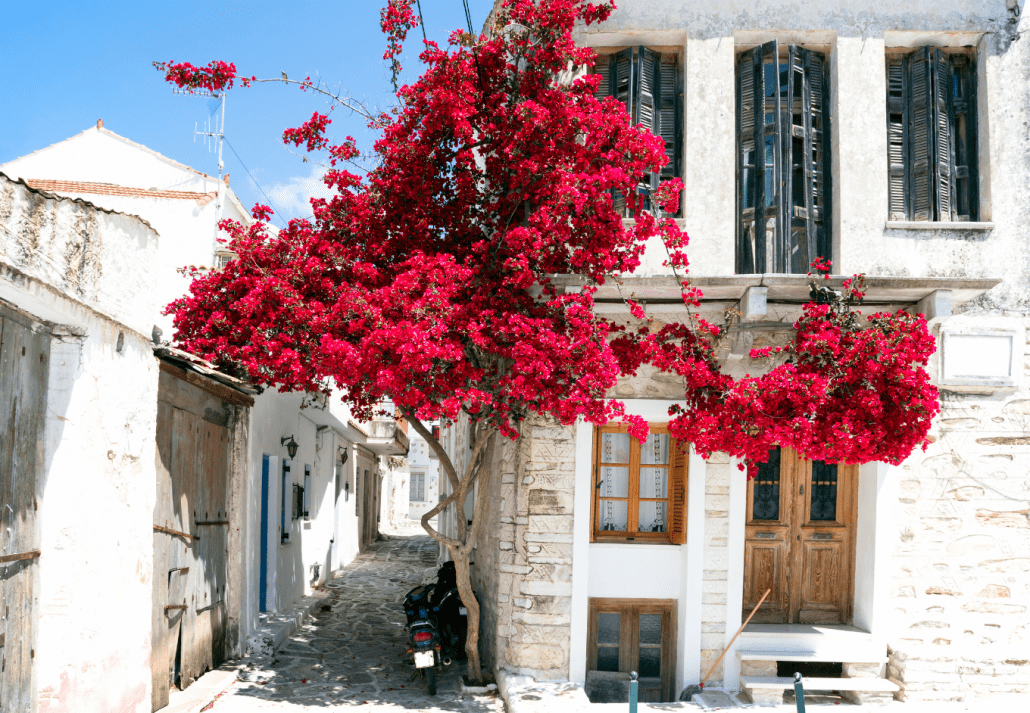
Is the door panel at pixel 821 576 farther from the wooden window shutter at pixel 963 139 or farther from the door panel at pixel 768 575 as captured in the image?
the wooden window shutter at pixel 963 139

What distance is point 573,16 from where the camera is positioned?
753 centimetres

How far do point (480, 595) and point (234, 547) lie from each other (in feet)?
9.68

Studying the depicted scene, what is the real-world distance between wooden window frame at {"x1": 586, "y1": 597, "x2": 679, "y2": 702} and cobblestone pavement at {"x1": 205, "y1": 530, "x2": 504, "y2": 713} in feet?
3.78

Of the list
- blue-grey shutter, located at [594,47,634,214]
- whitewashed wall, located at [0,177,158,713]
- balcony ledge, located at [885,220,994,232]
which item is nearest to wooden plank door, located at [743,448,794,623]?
balcony ledge, located at [885,220,994,232]

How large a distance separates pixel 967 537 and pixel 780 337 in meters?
2.65

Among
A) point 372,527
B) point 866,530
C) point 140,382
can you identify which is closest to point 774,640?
point 866,530

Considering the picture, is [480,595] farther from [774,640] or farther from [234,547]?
[774,640]

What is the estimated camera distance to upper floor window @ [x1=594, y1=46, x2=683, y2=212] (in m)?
8.23

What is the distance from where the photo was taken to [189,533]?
749cm

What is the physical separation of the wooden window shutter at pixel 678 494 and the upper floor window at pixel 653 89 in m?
2.59

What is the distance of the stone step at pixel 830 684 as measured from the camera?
7524 millimetres

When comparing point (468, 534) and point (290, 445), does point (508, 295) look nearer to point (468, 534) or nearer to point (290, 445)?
point (468, 534)

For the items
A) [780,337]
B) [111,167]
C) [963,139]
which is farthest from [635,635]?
[111,167]

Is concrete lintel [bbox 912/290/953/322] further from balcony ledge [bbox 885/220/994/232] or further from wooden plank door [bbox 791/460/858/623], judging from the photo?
wooden plank door [bbox 791/460/858/623]
